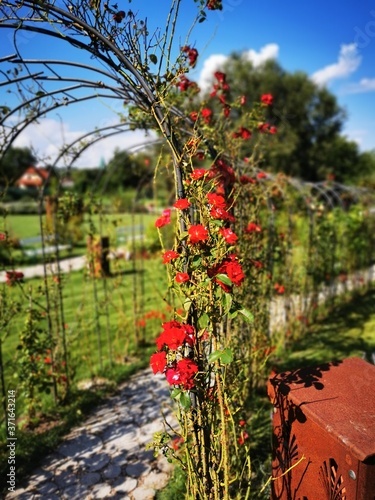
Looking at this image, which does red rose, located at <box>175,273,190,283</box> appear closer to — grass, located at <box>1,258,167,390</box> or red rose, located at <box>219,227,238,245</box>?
red rose, located at <box>219,227,238,245</box>

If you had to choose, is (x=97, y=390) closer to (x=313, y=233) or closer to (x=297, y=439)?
(x=297, y=439)

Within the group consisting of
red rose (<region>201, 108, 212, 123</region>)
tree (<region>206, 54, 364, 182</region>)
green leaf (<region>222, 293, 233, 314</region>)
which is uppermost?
tree (<region>206, 54, 364, 182</region>)

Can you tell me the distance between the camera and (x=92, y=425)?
3.11m

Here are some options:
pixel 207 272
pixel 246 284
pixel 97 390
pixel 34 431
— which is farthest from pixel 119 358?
pixel 207 272

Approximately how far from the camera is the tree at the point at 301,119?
1942cm

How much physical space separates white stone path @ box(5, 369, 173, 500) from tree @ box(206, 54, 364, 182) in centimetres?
1761

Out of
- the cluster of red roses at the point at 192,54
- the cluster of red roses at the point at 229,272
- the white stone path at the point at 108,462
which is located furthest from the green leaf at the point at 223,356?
the cluster of red roses at the point at 192,54

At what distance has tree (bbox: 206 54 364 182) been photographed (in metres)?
19.4

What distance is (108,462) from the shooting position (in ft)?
8.64

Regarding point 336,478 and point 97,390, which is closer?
point 336,478

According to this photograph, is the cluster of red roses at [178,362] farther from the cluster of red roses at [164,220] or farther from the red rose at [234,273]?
the cluster of red roses at [164,220]

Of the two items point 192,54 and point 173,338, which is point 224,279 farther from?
point 192,54

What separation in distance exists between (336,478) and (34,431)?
2644 mm

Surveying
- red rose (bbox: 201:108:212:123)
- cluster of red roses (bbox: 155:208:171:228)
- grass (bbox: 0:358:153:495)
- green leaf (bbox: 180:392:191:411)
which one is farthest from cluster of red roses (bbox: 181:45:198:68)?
grass (bbox: 0:358:153:495)
